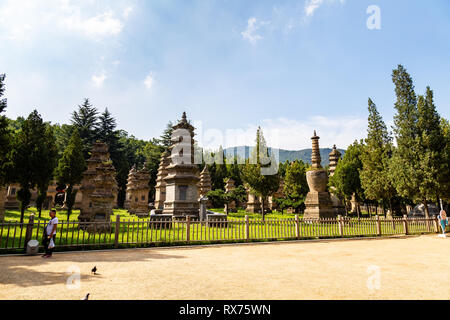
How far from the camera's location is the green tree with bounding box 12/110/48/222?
19.5 metres

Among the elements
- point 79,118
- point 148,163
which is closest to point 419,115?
point 148,163

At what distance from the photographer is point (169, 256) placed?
9.05 meters

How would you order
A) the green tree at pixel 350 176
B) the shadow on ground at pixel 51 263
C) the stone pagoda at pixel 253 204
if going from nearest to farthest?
the shadow on ground at pixel 51 263 → the green tree at pixel 350 176 → the stone pagoda at pixel 253 204

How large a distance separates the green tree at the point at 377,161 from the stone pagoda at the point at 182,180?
729 inches

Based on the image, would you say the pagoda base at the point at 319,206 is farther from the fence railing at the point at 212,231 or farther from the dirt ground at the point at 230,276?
the dirt ground at the point at 230,276

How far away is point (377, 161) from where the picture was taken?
2683 centimetres

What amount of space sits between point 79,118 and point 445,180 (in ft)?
210

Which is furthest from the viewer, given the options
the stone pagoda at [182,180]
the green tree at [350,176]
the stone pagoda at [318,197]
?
the green tree at [350,176]

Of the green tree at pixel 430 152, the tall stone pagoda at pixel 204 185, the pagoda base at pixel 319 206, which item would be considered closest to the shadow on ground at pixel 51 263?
the pagoda base at pixel 319 206

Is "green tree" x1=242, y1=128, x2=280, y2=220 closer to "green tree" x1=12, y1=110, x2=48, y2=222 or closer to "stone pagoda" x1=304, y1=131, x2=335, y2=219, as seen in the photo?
"stone pagoda" x1=304, y1=131, x2=335, y2=219

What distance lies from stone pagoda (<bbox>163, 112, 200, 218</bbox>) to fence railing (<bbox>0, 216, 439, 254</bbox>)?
5117mm

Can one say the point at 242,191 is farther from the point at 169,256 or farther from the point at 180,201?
the point at 169,256

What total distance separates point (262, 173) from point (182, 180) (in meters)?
10.8

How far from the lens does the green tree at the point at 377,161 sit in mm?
25484
